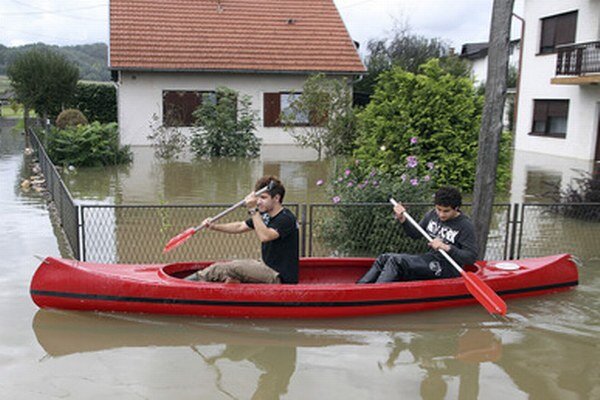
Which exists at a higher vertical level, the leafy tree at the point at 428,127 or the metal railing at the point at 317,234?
the leafy tree at the point at 428,127

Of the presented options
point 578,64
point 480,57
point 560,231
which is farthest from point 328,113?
point 480,57

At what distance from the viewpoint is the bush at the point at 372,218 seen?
7266 millimetres

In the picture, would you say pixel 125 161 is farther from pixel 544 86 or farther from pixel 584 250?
pixel 544 86

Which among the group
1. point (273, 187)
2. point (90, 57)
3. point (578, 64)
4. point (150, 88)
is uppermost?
point (90, 57)

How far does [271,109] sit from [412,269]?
16730mm

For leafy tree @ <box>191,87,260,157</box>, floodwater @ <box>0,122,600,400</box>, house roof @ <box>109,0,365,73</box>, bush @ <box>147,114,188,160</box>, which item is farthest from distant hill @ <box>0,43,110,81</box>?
floodwater @ <box>0,122,600,400</box>

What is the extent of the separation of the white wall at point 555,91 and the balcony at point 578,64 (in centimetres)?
72

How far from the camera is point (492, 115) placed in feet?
21.1

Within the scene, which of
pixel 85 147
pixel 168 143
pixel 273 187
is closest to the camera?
pixel 273 187

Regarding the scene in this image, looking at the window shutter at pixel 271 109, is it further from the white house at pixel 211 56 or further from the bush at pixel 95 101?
the bush at pixel 95 101

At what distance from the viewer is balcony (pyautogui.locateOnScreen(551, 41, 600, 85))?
1784 cm

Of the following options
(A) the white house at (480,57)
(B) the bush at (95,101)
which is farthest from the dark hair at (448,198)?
(A) the white house at (480,57)

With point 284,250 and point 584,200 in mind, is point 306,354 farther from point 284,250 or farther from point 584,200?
point 584,200

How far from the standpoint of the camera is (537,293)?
6234 millimetres
